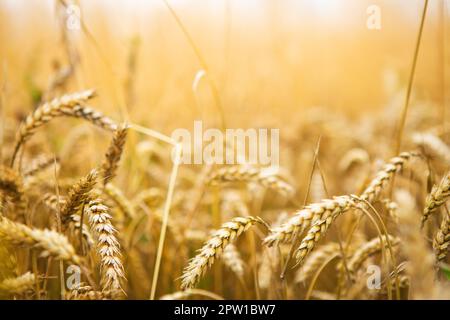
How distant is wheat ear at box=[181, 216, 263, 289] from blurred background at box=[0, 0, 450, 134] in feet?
3.02

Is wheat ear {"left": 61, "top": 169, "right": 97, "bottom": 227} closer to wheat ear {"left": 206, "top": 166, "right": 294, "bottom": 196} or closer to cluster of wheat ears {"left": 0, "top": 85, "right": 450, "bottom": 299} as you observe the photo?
cluster of wheat ears {"left": 0, "top": 85, "right": 450, "bottom": 299}

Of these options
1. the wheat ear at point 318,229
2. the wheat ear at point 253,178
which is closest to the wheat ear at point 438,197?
the wheat ear at point 318,229

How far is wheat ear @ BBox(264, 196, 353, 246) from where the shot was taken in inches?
26.1

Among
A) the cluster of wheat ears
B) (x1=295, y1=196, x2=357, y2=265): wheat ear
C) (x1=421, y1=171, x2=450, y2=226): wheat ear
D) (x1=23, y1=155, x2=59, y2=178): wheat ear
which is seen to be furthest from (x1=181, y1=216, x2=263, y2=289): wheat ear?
(x1=23, y1=155, x2=59, y2=178): wheat ear

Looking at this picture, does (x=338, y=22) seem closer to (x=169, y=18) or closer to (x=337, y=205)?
(x=169, y=18)

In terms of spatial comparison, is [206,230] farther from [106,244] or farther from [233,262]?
[106,244]

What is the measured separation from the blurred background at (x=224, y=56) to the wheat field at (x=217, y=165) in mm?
26

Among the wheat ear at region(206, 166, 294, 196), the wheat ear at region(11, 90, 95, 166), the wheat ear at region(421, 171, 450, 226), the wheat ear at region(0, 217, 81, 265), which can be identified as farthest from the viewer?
the wheat ear at region(206, 166, 294, 196)

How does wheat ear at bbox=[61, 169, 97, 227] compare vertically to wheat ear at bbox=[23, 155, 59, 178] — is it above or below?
below

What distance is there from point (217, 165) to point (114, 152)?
758 millimetres
